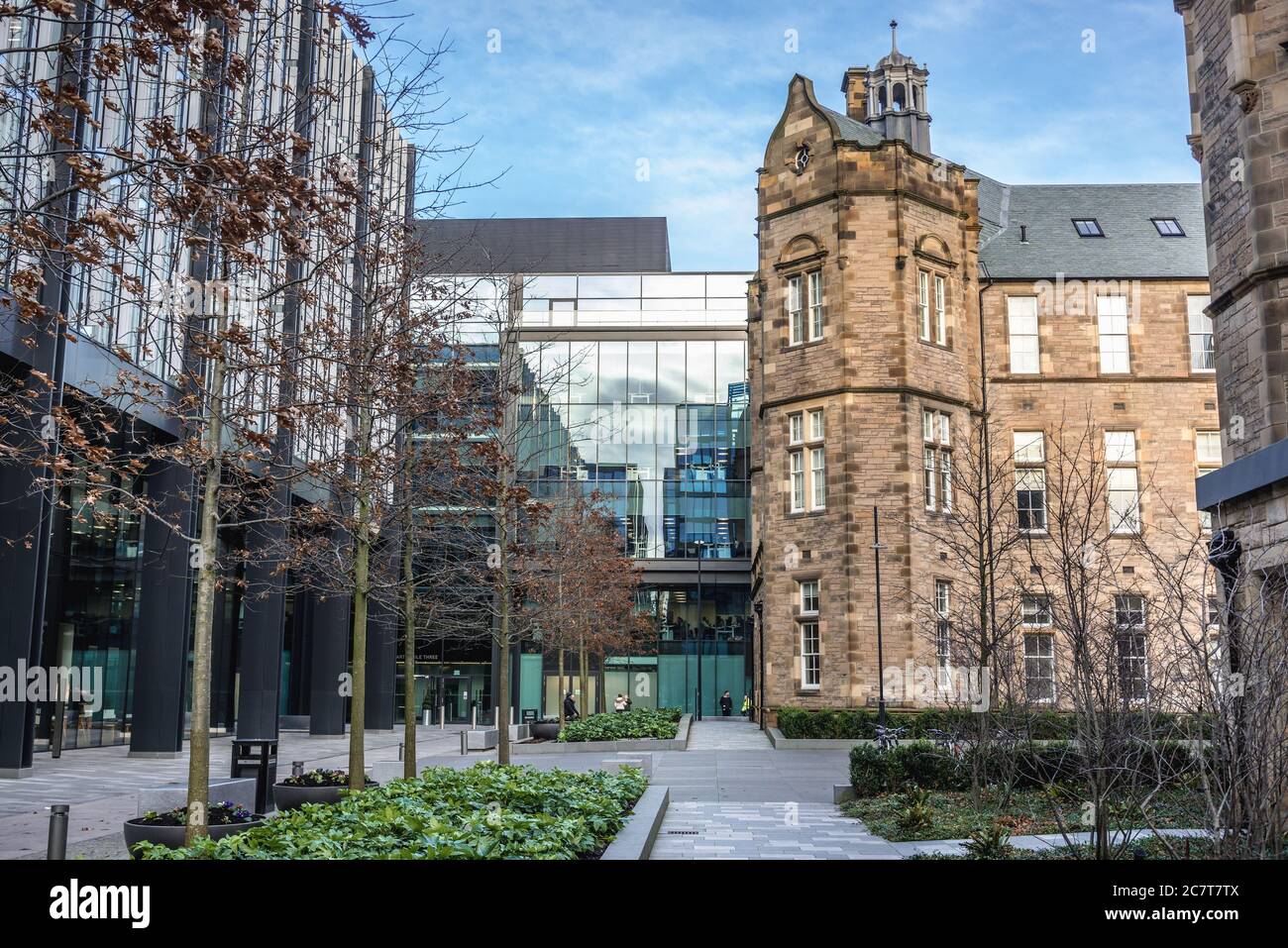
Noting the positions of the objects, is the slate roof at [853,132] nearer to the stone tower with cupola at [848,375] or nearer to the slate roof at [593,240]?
the stone tower with cupola at [848,375]

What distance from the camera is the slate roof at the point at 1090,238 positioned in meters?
38.6

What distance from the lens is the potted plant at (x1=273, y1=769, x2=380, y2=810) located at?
46.9ft

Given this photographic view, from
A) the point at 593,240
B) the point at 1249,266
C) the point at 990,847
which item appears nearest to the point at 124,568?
the point at 990,847

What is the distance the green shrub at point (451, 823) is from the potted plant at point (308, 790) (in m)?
1.16

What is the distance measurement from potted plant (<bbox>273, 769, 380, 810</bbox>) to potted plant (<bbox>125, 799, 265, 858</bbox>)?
8.38 feet

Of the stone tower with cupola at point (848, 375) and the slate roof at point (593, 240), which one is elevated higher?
the slate roof at point (593, 240)

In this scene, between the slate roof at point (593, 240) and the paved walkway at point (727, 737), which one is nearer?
the paved walkway at point (727, 737)

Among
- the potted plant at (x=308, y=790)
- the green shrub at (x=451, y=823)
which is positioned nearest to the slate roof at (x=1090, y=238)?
the green shrub at (x=451, y=823)

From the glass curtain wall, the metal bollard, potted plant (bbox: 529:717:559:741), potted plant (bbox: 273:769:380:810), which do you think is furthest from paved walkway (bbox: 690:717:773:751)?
the metal bollard

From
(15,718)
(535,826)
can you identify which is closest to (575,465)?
(15,718)

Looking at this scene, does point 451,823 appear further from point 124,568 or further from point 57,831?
point 124,568

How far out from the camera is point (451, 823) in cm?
1008

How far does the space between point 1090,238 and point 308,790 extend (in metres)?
35.4

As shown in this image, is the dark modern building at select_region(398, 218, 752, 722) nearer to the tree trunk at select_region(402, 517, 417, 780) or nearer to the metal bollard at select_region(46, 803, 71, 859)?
the tree trunk at select_region(402, 517, 417, 780)
